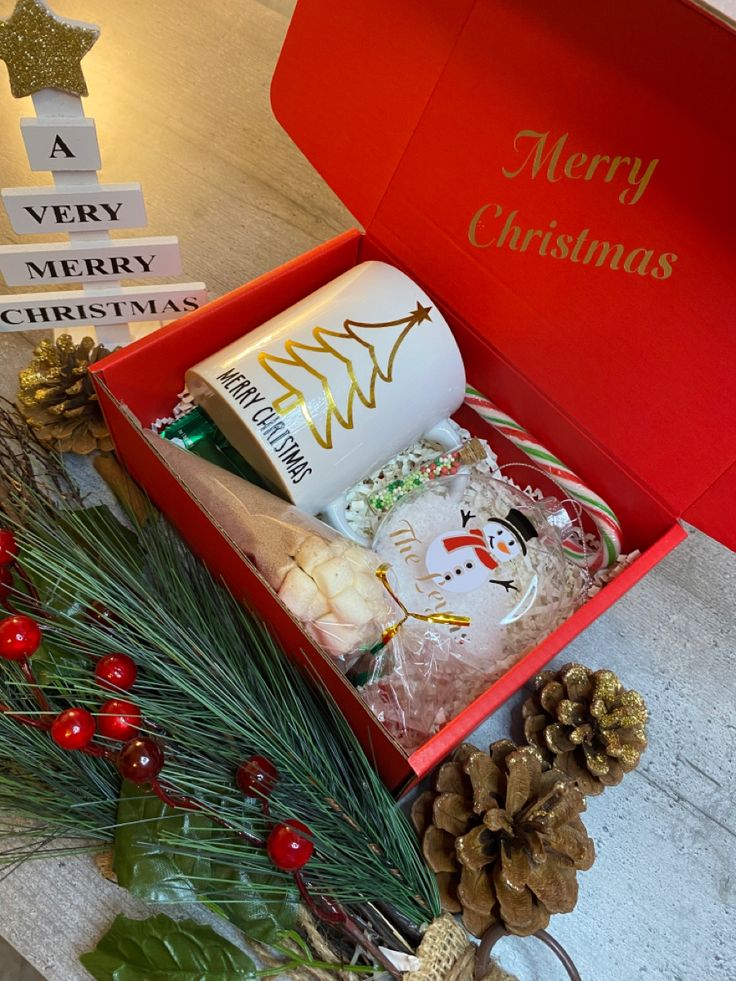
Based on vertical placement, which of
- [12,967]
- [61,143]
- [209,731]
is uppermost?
[61,143]

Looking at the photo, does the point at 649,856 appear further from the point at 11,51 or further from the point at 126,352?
the point at 11,51

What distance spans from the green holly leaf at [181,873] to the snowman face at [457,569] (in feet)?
0.80

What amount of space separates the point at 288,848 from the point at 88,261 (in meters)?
0.49

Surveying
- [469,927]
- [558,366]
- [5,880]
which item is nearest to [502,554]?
[558,366]

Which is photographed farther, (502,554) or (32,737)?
(502,554)

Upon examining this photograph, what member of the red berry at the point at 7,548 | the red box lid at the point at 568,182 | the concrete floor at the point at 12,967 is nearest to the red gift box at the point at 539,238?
the red box lid at the point at 568,182

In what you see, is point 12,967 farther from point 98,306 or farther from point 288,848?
point 98,306

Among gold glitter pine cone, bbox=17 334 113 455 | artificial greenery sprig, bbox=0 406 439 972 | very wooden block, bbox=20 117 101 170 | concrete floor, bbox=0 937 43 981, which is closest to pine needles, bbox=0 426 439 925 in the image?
artificial greenery sprig, bbox=0 406 439 972

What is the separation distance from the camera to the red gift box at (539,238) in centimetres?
54

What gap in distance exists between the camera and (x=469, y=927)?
0.57 metres

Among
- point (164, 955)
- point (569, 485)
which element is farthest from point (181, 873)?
point (569, 485)

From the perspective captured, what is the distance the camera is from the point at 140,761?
1.54 feet

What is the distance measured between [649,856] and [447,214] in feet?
1.79

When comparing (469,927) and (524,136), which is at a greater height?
(524,136)
